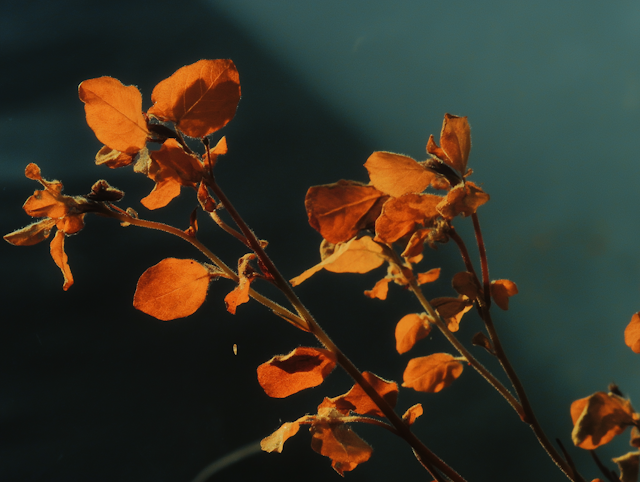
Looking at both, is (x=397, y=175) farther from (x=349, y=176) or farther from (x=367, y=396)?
(x=349, y=176)

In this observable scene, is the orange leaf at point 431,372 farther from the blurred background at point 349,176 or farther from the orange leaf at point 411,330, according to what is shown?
the blurred background at point 349,176

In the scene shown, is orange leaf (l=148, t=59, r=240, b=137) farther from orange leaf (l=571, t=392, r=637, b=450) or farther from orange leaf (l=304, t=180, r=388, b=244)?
orange leaf (l=571, t=392, r=637, b=450)

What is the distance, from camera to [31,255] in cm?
53

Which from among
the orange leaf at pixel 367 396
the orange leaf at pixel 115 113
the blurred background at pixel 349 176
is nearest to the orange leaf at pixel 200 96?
the orange leaf at pixel 115 113

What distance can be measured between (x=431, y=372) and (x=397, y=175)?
0.12 meters

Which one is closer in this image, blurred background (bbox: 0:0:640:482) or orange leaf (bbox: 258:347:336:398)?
orange leaf (bbox: 258:347:336:398)

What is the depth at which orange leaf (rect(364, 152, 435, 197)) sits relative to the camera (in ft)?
0.63

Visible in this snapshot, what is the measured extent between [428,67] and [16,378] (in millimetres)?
664

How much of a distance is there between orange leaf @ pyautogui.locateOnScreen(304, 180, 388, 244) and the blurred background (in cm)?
45

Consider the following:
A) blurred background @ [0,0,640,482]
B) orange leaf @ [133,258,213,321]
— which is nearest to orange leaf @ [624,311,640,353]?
orange leaf @ [133,258,213,321]

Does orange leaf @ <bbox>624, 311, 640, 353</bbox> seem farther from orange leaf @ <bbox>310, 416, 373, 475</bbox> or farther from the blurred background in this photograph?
the blurred background

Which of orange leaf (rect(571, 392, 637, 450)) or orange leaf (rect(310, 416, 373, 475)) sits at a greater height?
orange leaf (rect(571, 392, 637, 450))

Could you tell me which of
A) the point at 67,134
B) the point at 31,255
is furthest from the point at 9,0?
the point at 31,255

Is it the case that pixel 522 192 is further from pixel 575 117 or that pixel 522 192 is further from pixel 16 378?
pixel 16 378
